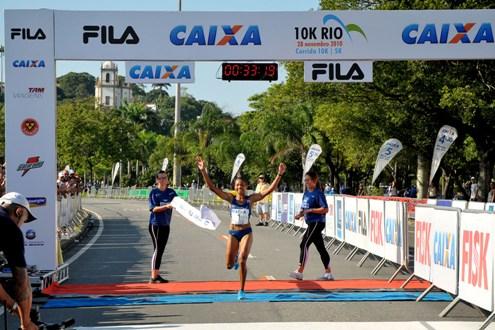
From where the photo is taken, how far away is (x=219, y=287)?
43.6ft

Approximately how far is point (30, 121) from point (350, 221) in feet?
25.8

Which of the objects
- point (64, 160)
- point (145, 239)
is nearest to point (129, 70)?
point (145, 239)

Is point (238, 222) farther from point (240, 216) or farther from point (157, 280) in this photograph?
point (157, 280)

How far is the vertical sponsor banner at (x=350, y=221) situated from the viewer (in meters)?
18.2

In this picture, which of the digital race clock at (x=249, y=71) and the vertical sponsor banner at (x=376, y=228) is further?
the vertical sponsor banner at (x=376, y=228)

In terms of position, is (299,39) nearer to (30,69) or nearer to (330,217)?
(30,69)

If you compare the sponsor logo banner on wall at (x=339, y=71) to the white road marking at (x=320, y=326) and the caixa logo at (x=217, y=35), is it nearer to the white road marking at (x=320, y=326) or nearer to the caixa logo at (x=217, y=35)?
the caixa logo at (x=217, y=35)

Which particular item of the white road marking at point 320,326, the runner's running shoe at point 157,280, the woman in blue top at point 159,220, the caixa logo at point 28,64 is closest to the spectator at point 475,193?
the runner's running shoe at point 157,280

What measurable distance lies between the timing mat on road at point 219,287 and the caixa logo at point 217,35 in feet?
13.4

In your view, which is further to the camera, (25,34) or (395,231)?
(395,231)

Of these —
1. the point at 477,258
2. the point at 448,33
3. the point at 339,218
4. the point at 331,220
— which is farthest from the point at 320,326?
the point at 331,220

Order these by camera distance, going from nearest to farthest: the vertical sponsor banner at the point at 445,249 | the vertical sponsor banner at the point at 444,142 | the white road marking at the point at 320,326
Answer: the white road marking at the point at 320,326 < the vertical sponsor banner at the point at 445,249 < the vertical sponsor banner at the point at 444,142

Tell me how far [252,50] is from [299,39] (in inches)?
33.0

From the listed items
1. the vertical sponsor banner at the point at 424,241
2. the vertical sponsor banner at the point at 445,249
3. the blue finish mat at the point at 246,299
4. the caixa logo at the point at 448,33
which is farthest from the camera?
the caixa logo at the point at 448,33
